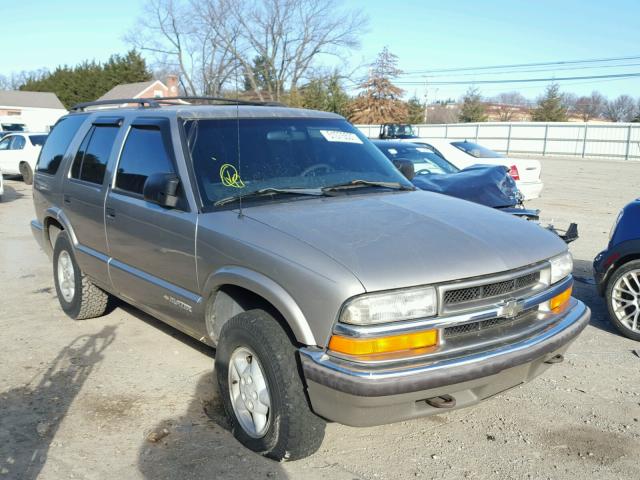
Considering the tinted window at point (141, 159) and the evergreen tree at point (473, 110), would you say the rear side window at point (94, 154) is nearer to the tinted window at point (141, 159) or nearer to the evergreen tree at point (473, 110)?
the tinted window at point (141, 159)

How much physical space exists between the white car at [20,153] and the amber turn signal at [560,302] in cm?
1816

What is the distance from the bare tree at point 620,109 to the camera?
77.1 m

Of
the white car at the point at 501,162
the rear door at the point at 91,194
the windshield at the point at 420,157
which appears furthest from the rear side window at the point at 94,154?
the white car at the point at 501,162

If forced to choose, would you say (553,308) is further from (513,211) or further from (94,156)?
(94,156)

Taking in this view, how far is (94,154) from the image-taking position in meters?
5.24

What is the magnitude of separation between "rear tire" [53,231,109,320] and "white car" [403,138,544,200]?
8262 mm

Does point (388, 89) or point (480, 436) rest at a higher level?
point (388, 89)

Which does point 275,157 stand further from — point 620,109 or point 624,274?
point 620,109

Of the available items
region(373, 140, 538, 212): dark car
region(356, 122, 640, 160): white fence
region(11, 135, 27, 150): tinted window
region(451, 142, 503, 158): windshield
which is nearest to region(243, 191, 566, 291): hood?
region(373, 140, 538, 212): dark car

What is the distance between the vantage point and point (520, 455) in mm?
3441

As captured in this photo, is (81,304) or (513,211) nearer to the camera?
(81,304)

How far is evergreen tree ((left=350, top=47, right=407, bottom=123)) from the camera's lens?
54469mm

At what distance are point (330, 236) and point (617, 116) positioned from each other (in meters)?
85.7

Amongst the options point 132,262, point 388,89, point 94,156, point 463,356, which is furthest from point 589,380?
point 388,89
